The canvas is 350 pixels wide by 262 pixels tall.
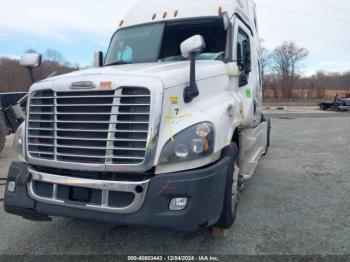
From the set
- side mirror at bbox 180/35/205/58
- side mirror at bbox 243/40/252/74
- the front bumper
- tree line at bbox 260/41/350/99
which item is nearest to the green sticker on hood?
side mirror at bbox 243/40/252/74

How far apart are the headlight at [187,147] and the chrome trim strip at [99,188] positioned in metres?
0.31

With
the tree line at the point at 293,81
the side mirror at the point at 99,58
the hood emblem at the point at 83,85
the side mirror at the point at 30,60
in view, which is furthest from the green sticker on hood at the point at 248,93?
the tree line at the point at 293,81

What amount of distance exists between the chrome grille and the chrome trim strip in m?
0.19

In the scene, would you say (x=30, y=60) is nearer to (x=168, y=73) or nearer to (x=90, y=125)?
(x=90, y=125)

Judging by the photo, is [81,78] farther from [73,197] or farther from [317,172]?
[317,172]

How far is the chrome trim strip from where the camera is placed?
10.2ft

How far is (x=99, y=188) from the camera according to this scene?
10.5ft

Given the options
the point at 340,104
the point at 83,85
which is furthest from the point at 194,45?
the point at 340,104

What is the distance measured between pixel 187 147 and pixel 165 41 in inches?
92.0

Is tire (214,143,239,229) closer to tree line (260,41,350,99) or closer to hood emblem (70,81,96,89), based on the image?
hood emblem (70,81,96,89)

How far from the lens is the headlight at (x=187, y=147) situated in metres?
3.15

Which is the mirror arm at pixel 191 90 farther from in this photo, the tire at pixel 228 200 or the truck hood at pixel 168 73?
the tire at pixel 228 200

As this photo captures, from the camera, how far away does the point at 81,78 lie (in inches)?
136

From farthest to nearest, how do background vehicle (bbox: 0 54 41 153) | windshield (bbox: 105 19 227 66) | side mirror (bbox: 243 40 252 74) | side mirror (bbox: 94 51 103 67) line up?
background vehicle (bbox: 0 54 41 153) → side mirror (bbox: 94 51 103 67) → side mirror (bbox: 243 40 252 74) → windshield (bbox: 105 19 227 66)
